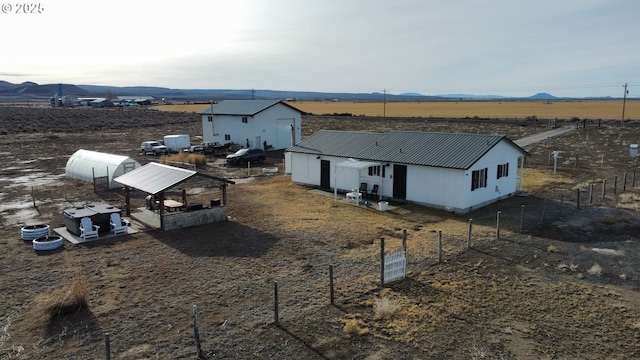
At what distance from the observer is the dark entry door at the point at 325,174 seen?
93.0ft

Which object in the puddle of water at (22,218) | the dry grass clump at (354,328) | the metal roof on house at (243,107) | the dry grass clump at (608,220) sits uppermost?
the metal roof on house at (243,107)

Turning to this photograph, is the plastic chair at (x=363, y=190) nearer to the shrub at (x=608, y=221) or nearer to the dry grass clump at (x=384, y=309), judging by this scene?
the shrub at (x=608, y=221)

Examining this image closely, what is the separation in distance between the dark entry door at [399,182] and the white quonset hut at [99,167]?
55.6 ft

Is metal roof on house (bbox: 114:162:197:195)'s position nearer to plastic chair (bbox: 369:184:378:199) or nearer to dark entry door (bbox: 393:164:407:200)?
plastic chair (bbox: 369:184:378:199)

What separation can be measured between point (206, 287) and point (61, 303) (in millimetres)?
3718

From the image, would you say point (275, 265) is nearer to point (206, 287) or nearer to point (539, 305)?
point (206, 287)

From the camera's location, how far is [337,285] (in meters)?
13.9

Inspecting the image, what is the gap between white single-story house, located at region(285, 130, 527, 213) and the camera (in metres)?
22.8

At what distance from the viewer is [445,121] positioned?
86.2 metres

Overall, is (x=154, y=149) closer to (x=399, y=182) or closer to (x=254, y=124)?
(x=254, y=124)

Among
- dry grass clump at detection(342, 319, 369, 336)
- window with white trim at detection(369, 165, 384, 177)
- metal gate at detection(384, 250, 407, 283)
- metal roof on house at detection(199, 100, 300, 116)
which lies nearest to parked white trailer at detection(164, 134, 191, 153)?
metal roof on house at detection(199, 100, 300, 116)

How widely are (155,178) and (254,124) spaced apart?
1055 inches

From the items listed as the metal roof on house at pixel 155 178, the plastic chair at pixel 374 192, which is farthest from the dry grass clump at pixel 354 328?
the plastic chair at pixel 374 192

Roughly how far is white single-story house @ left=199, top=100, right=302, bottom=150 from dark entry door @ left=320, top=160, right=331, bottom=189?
2003 centimetres
